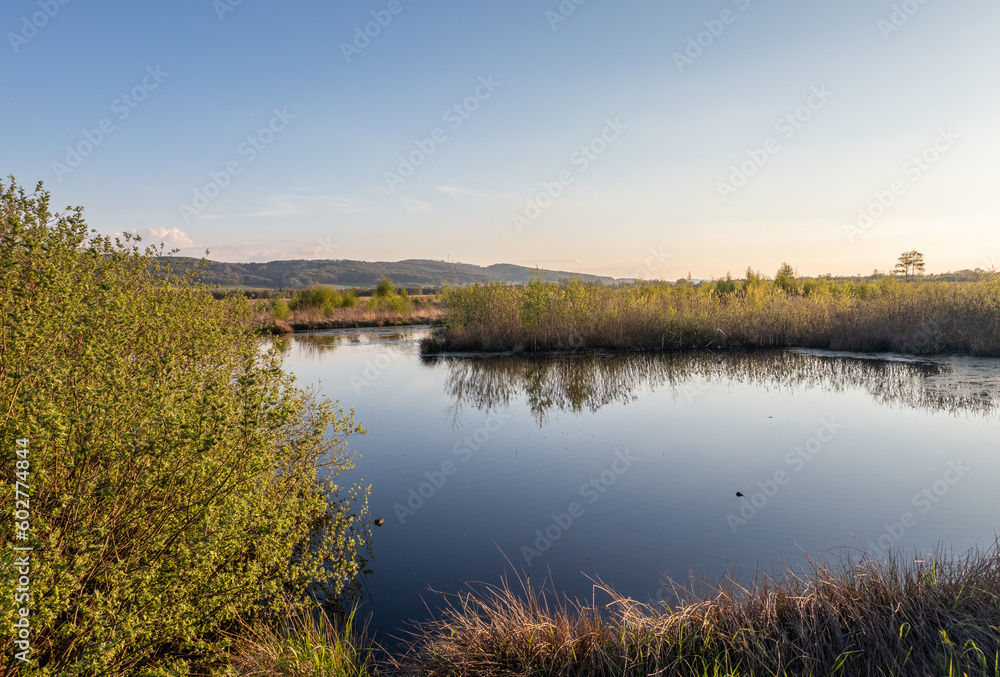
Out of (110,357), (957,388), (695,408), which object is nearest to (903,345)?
(957,388)

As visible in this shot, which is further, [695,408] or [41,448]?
[695,408]

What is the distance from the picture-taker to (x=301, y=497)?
219 inches

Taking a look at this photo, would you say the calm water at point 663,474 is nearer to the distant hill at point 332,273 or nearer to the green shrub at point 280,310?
the green shrub at point 280,310

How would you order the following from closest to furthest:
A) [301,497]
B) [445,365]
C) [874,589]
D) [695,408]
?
[874,589], [301,497], [695,408], [445,365]

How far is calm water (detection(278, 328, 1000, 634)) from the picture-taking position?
517cm

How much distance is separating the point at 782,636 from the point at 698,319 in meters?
18.9

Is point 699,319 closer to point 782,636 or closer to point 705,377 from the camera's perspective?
point 705,377

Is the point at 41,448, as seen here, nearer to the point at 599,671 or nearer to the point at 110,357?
the point at 110,357

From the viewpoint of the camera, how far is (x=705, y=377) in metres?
14.4

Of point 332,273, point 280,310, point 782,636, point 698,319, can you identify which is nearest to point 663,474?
point 782,636

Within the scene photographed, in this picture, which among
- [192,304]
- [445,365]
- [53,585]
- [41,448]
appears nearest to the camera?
[53,585]

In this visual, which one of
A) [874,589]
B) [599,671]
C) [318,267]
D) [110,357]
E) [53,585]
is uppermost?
[318,267]

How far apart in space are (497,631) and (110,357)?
2.88 m

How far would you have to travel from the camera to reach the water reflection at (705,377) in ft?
37.4
